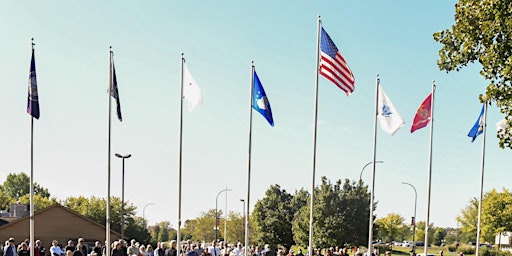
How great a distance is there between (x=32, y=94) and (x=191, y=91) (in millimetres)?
4815

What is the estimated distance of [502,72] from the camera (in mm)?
16031

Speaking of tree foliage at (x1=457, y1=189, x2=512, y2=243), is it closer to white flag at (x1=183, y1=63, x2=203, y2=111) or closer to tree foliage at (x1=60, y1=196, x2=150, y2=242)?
tree foliage at (x1=60, y1=196, x2=150, y2=242)

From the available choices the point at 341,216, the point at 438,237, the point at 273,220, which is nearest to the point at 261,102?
the point at 341,216

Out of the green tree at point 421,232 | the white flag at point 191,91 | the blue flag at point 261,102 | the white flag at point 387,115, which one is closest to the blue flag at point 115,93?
the white flag at point 191,91

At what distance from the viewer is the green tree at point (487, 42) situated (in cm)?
1556

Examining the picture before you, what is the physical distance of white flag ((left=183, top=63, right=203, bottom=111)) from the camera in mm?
20016

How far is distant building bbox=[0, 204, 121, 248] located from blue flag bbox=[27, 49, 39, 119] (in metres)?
31.1

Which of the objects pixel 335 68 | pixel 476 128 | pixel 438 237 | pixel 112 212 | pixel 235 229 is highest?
pixel 335 68

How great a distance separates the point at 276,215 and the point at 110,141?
4283 centimetres

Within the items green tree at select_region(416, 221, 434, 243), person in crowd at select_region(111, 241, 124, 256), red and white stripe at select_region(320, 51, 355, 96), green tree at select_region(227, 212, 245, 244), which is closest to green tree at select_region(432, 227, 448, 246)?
green tree at select_region(416, 221, 434, 243)

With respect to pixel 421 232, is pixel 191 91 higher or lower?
higher

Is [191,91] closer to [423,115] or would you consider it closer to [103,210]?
[423,115]

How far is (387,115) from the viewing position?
21.0 metres

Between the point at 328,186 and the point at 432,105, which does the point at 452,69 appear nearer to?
the point at 432,105
